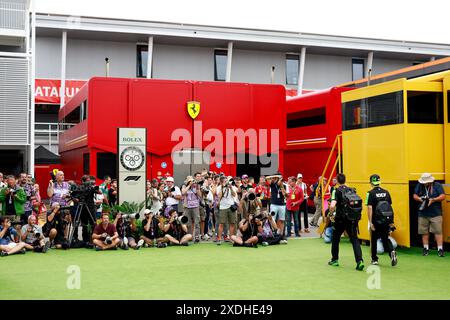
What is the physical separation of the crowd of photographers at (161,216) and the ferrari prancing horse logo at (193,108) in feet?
18.1

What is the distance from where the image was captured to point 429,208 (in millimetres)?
12531

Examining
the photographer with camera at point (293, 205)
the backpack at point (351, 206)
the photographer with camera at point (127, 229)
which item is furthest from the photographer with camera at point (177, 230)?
the backpack at point (351, 206)

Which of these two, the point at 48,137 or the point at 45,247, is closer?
the point at 45,247

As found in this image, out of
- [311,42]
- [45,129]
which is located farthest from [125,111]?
[311,42]

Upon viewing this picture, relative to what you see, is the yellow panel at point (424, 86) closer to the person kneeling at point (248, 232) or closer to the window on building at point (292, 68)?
the person kneeling at point (248, 232)

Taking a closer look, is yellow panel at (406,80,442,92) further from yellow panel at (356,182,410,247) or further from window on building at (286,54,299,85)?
window on building at (286,54,299,85)

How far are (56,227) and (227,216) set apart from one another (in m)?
4.34

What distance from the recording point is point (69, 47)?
34.8 metres

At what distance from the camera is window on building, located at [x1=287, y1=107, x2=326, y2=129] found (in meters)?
21.9

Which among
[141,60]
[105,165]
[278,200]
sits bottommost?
[278,200]

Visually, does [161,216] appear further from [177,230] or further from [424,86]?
[424,86]

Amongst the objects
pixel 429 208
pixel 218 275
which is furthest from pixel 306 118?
pixel 218 275
